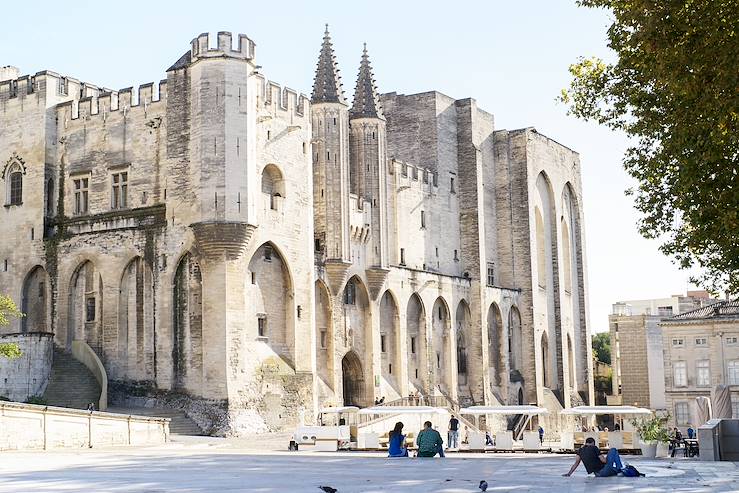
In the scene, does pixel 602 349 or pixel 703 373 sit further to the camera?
pixel 602 349

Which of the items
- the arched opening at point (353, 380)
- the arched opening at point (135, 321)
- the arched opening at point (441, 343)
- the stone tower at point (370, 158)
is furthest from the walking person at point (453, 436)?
the arched opening at point (441, 343)

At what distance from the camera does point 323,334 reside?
46.2m

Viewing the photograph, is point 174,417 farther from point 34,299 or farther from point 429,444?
point 429,444

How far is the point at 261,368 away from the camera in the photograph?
40.0 meters

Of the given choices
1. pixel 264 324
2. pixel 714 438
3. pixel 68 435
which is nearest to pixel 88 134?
pixel 264 324

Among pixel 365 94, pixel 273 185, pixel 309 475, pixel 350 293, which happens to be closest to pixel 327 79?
pixel 365 94

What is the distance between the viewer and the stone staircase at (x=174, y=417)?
37188 millimetres

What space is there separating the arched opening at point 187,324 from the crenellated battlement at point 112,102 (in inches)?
262

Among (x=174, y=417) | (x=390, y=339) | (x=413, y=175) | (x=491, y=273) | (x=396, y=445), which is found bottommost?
(x=396, y=445)

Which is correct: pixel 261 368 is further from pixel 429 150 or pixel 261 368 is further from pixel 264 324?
pixel 429 150

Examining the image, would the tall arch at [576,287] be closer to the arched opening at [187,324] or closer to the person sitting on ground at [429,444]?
the arched opening at [187,324]

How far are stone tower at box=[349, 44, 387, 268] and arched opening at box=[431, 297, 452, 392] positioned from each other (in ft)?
25.7

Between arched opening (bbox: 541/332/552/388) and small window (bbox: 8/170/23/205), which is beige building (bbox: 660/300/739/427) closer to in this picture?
arched opening (bbox: 541/332/552/388)

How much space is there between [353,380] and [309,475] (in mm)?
30136
